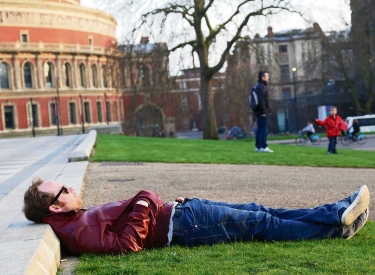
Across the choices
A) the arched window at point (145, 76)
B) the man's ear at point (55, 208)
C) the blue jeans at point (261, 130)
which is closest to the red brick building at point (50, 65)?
the arched window at point (145, 76)

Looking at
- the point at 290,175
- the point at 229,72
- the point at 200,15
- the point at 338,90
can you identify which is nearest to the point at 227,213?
the point at 290,175

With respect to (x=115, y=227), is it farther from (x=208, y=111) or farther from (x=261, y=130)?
(x=208, y=111)

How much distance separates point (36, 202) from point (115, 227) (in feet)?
2.12

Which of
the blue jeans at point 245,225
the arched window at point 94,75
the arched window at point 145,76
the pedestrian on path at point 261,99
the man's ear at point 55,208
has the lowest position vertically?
the blue jeans at point 245,225

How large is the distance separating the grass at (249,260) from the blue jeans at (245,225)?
0.26 feet

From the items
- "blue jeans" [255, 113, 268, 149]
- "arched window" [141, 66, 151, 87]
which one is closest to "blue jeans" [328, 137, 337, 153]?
"blue jeans" [255, 113, 268, 149]

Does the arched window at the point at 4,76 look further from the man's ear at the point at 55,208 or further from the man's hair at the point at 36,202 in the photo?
the man's ear at the point at 55,208

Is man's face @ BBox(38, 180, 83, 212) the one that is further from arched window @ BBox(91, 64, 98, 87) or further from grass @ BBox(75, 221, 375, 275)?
arched window @ BBox(91, 64, 98, 87)

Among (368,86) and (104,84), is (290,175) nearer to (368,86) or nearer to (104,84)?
(368,86)

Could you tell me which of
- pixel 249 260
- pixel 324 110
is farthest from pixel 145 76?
pixel 249 260

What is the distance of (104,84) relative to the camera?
7388 cm

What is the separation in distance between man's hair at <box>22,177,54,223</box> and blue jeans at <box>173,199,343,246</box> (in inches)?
39.6

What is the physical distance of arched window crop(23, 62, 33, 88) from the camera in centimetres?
6606

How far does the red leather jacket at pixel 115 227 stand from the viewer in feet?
14.4
